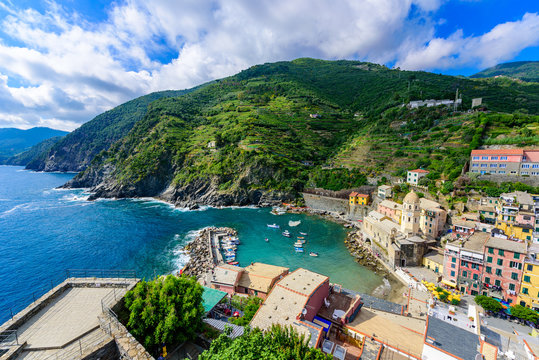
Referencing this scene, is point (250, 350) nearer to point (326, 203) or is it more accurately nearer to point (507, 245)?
point (507, 245)

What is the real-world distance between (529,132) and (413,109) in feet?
127

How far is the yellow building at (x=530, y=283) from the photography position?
2325 cm

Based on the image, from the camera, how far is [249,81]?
18575 centimetres

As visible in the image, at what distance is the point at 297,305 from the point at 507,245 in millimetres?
25930

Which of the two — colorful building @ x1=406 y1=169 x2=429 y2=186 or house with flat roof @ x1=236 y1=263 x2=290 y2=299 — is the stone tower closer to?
colorful building @ x1=406 y1=169 x2=429 y2=186

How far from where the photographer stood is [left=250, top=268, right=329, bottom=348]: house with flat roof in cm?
1689

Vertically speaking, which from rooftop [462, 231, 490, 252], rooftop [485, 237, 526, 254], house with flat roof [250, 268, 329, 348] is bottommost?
house with flat roof [250, 268, 329, 348]

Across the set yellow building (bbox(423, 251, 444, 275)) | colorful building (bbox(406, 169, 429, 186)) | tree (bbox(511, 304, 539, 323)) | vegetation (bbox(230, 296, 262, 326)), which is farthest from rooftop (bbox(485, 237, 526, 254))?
vegetation (bbox(230, 296, 262, 326))

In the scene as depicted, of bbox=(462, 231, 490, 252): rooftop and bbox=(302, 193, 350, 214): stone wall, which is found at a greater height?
bbox=(462, 231, 490, 252): rooftop

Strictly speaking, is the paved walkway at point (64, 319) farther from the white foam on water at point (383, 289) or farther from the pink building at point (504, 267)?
the pink building at point (504, 267)

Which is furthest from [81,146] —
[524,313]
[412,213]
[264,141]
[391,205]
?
[524,313]

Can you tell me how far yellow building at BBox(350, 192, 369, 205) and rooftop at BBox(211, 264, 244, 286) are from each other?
41.3 metres

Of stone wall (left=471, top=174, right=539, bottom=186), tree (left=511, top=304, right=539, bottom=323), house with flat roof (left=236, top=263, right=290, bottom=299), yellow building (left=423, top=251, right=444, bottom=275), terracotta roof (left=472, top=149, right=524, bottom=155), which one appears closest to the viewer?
tree (left=511, top=304, right=539, bottom=323)

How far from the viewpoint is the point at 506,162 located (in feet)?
133
